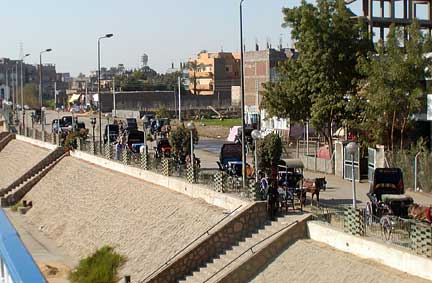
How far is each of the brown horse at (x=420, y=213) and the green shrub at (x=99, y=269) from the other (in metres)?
7.04

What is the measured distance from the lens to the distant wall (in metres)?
116

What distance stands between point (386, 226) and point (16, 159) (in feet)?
153

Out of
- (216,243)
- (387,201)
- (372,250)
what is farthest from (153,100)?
(372,250)

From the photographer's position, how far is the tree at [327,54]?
35.0 m

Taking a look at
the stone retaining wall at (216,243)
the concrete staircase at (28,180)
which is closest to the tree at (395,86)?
the stone retaining wall at (216,243)

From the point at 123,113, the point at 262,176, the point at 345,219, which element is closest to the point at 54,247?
the point at 262,176

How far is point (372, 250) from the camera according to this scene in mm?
18406

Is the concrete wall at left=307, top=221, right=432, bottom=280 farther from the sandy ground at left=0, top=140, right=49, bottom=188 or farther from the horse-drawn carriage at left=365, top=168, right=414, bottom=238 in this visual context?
the sandy ground at left=0, top=140, right=49, bottom=188

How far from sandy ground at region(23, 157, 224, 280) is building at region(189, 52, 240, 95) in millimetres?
81992

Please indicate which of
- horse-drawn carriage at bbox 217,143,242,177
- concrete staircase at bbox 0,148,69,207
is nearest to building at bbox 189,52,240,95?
concrete staircase at bbox 0,148,69,207

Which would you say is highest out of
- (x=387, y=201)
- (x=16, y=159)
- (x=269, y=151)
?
(x=269, y=151)

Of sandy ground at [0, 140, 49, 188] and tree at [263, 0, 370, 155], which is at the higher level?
tree at [263, 0, 370, 155]

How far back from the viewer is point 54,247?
112 ft

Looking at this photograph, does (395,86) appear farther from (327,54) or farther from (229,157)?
(229,157)
